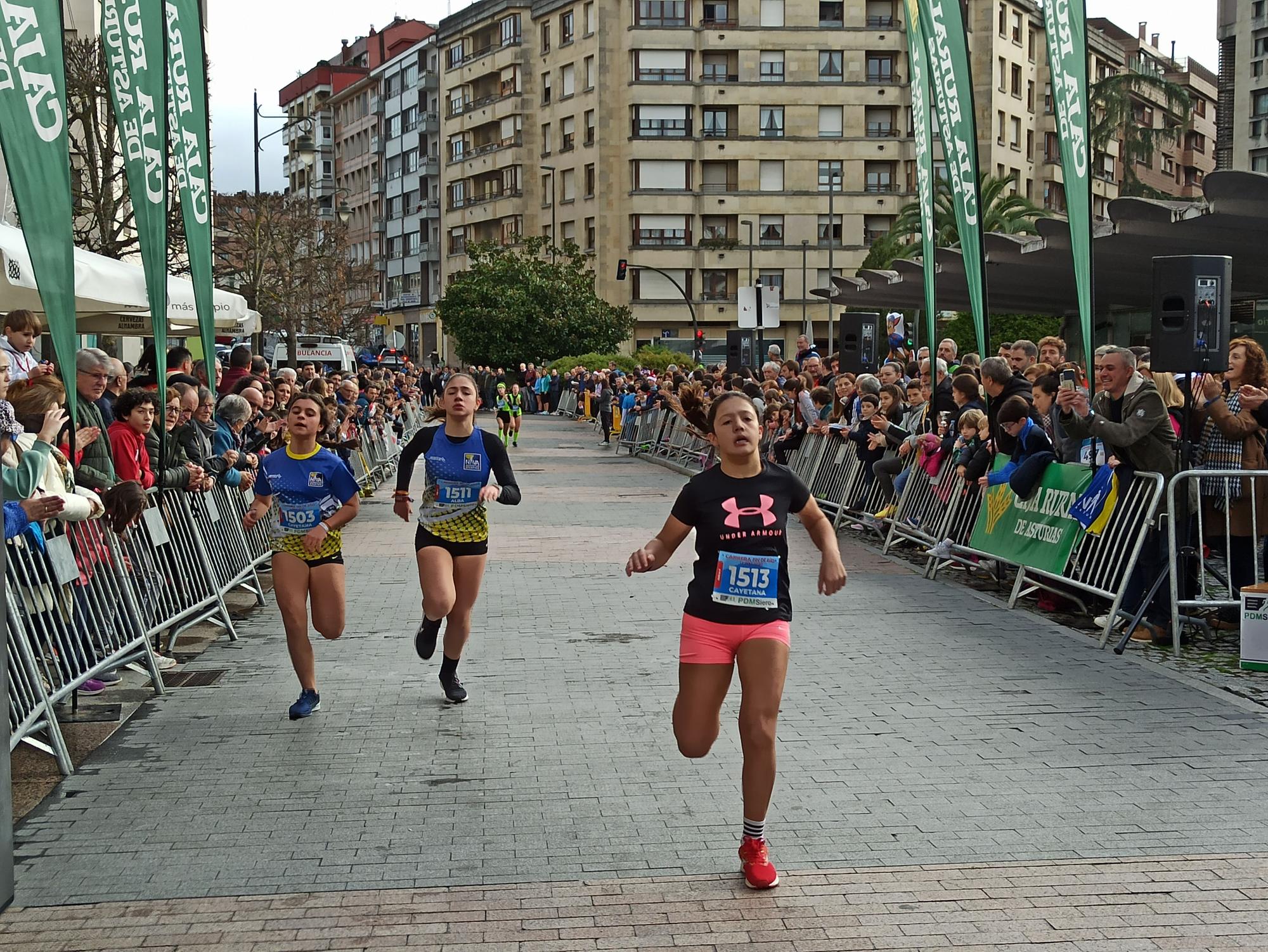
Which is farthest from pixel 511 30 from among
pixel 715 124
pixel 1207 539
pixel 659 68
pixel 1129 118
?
pixel 1207 539

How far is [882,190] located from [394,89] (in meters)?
43.2

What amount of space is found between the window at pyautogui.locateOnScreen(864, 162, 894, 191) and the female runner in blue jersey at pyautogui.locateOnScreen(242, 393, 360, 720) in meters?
77.7

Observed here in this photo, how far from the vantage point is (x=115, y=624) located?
→ 8125 mm

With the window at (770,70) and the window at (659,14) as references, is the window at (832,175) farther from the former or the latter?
the window at (659,14)

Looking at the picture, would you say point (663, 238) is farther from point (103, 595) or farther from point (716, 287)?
point (103, 595)

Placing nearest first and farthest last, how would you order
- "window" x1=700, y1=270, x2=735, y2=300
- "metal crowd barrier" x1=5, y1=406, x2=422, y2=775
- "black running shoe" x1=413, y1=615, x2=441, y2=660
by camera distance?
"metal crowd barrier" x1=5, y1=406, x2=422, y2=775, "black running shoe" x1=413, y1=615, x2=441, y2=660, "window" x1=700, y1=270, x2=735, y2=300

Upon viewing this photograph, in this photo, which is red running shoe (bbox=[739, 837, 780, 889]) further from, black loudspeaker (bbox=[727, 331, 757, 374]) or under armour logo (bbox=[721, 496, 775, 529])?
black loudspeaker (bbox=[727, 331, 757, 374])

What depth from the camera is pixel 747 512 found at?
17.9ft

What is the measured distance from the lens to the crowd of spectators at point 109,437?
7379 millimetres

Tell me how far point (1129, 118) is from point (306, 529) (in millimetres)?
56845

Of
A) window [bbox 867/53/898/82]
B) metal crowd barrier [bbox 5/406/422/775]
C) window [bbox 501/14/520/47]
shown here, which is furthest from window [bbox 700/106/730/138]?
metal crowd barrier [bbox 5/406/422/775]

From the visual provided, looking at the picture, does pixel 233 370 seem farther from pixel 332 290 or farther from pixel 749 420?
pixel 332 290

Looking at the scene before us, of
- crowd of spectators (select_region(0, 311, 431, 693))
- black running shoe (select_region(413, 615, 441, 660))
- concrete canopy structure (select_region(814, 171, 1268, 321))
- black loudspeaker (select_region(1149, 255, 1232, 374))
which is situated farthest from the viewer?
concrete canopy structure (select_region(814, 171, 1268, 321))

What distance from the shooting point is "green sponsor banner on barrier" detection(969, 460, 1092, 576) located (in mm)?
10883
